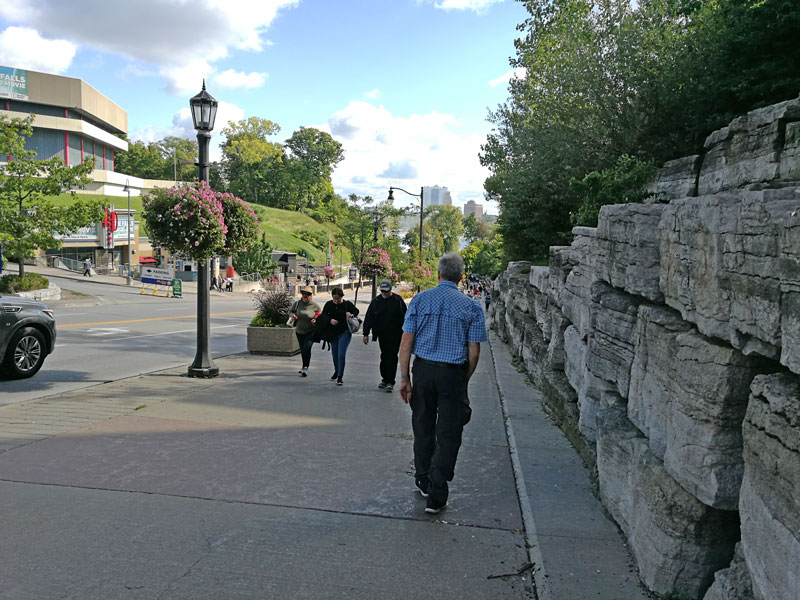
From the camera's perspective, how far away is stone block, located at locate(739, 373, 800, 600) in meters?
2.18

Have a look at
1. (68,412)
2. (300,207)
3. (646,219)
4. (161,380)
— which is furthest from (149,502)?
(300,207)

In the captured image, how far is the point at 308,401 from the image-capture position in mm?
8156

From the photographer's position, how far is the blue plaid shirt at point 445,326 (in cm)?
455

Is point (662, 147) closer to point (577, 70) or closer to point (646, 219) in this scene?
point (577, 70)

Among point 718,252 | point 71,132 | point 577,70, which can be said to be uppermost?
point 71,132

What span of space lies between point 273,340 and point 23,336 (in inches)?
175

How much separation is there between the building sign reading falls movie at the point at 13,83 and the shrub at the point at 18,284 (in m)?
51.2

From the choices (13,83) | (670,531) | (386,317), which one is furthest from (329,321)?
(13,83)

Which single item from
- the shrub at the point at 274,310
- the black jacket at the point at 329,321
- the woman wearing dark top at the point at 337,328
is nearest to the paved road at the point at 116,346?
the shrub at the point at 274,310

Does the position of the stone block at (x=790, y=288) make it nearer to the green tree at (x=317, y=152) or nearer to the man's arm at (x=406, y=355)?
the man's arm at (x=406, y=355)

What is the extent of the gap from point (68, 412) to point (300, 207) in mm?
117520

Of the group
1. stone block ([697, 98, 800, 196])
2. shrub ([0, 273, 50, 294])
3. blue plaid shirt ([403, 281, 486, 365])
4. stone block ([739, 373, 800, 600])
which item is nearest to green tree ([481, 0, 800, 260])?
stone block ([697, 98, 800, 196])

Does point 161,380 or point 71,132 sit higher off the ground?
point 71,132

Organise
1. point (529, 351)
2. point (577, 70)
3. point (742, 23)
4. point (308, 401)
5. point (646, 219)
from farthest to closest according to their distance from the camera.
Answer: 1. point (577, 70)
2. point (742, 23)
3. point (529, 351)
4. point (308, 401)
5. point (646, 219)
